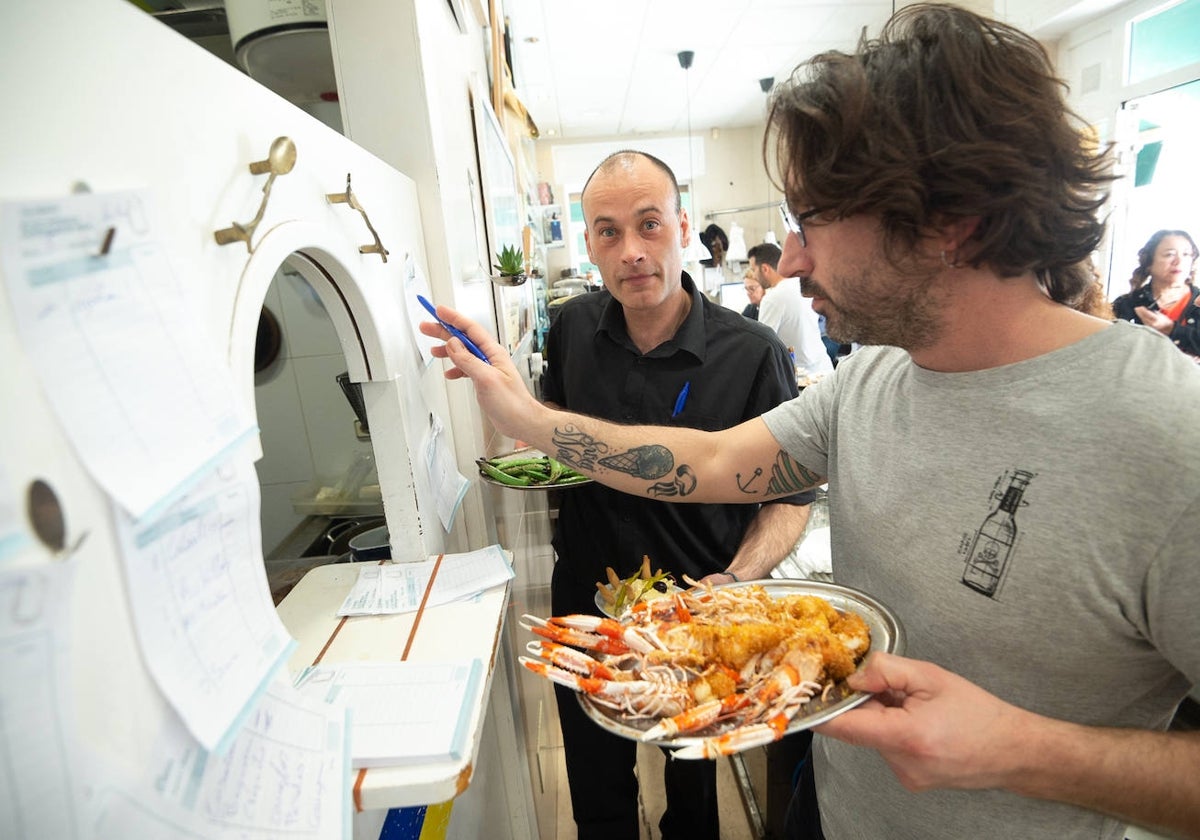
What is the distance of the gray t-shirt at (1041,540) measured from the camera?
73 cm

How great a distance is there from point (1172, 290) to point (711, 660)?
455cm

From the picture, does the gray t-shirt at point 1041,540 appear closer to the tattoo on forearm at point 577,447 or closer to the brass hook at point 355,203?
the tattoo on forearm at point 577,447

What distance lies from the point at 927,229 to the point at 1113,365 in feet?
1.01

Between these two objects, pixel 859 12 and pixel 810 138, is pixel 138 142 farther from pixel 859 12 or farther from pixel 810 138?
pixel 859 12

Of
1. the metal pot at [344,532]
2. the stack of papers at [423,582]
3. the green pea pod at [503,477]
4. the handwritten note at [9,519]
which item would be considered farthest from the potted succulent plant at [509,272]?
the handwritten note at [9,519]

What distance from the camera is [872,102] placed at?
0.91 metres

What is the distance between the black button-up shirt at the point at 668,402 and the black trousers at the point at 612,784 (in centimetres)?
41

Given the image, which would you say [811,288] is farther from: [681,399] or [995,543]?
[681,399]

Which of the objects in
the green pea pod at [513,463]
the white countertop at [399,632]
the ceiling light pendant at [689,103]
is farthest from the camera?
the ceiling light pendant at [689,103]

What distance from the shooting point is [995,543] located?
0.86 meters

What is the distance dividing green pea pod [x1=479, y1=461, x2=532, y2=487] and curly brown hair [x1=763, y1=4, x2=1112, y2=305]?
1.07 meters

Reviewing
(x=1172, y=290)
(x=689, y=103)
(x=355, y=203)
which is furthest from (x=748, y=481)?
(x=689, y=103)

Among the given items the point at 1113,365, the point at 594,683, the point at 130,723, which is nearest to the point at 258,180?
the point at 130,723

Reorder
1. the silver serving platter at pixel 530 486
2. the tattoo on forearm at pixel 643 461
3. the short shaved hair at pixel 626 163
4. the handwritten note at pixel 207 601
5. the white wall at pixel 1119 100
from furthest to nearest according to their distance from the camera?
the white wall at pixel 1119 100
the short shaved hair at pixel 626 163
the silver serving platter at pixel 530 486
the tattoo on forearm at pixel 643 461
the handwritten note at pixel 207 601
